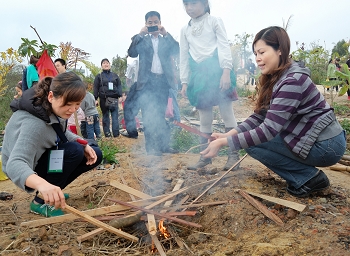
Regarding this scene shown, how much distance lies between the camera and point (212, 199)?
9.37 feet

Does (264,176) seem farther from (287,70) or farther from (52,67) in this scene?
(52,67)

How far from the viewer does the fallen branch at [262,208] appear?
7.82 ft

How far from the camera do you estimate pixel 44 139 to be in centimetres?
254

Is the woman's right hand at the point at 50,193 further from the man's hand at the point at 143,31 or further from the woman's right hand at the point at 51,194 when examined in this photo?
the man's hand at the point at 143,31

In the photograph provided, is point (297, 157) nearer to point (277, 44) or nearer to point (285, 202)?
point (285, 202)

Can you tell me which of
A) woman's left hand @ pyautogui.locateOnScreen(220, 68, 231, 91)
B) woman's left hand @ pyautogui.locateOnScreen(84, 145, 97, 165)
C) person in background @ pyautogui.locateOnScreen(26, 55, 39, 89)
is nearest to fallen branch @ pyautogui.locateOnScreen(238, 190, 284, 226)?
woman's left hand @ pyautogui.locateOnScreen(220, 68, 231, 91)

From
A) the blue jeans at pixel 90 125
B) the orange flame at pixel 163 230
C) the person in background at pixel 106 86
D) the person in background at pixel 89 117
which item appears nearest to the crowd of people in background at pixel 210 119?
the orange flame at pixel 163 230

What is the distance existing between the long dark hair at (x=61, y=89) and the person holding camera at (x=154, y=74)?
232 cm

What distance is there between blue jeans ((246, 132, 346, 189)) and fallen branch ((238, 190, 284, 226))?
405 millimetres

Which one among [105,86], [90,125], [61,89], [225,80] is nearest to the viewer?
[61,89]

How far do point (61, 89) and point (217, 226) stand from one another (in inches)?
66.5

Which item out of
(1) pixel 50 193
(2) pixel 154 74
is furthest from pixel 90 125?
(1) pixel 50 193

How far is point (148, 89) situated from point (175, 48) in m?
0.79

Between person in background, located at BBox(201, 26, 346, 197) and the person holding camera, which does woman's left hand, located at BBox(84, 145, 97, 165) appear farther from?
the person holding camera
